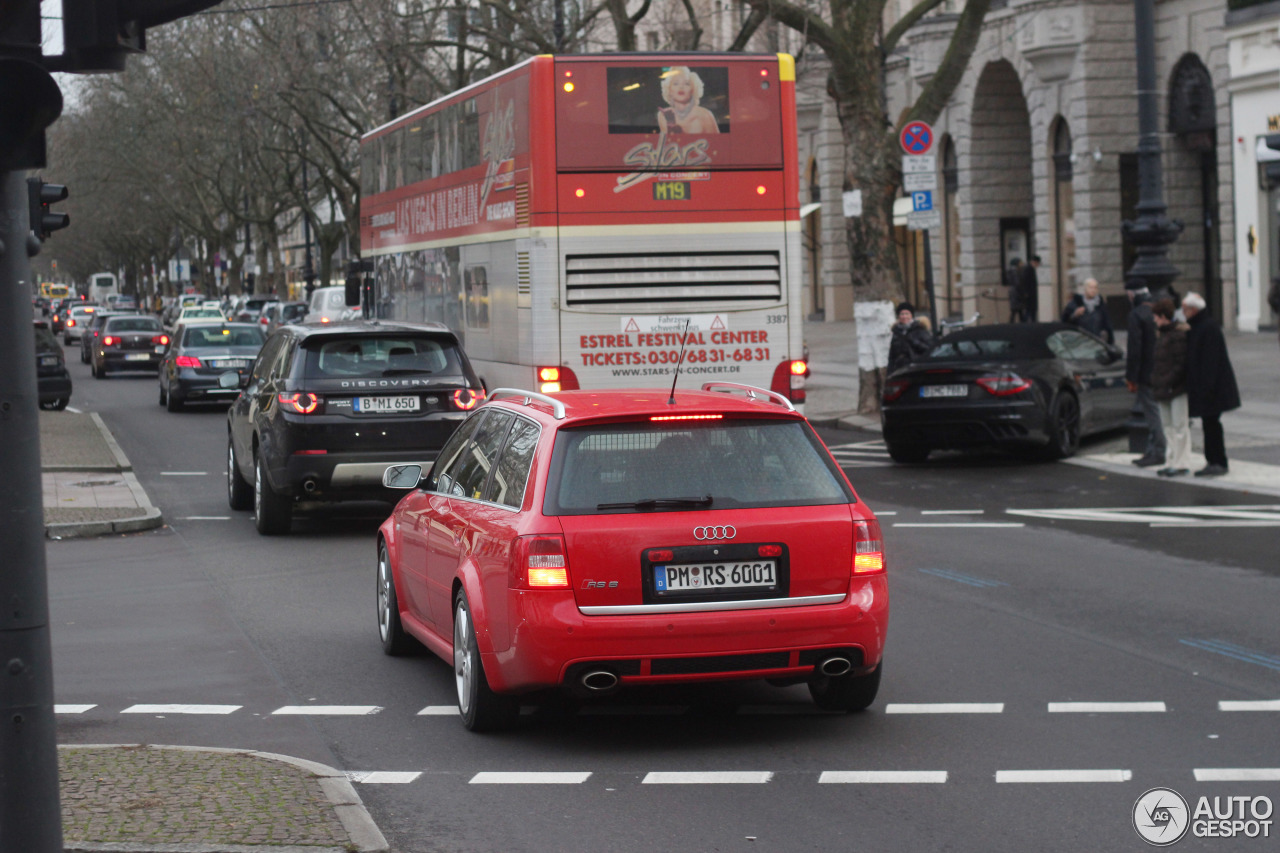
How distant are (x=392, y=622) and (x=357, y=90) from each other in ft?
115

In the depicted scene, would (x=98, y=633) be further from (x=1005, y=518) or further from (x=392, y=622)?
(x=1005, y=518)

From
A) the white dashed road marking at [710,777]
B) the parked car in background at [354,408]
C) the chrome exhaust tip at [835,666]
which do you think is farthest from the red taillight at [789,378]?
the white dashed road marking at [710,777]

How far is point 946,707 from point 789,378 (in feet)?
34.1

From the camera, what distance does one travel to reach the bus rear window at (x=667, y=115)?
17250mm

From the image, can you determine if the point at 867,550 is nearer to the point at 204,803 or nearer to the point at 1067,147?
the point at 204,803

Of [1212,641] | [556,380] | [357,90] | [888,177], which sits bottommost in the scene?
[1212,641]

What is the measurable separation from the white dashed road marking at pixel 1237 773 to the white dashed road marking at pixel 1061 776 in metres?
0.26

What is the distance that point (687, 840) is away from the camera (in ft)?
19.1

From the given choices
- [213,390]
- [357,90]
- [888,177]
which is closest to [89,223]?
[357,90]

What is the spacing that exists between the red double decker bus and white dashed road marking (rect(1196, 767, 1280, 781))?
11464 mm

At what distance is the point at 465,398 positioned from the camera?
14.1 metres

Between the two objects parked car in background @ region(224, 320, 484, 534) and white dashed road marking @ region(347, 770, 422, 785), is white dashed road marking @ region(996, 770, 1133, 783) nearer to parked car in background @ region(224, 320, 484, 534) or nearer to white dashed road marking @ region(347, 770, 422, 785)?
white dashed road marking @ region(347, 770, 422, 785)

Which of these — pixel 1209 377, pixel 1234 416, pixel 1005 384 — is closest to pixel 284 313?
pixel 1234 416

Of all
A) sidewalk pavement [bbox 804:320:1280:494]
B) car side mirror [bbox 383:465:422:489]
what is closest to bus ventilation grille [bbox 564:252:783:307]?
sidewalk pavement [bbox 804:320:1280:494]
